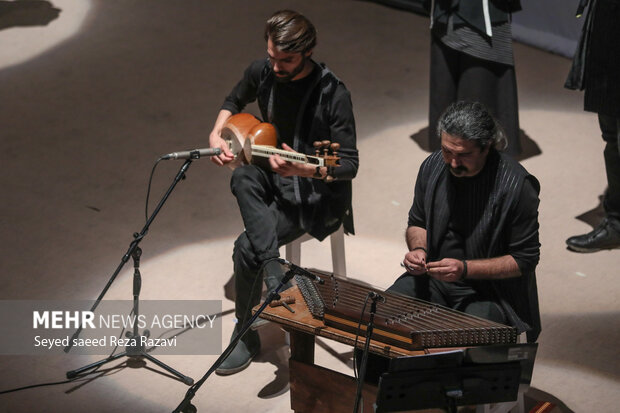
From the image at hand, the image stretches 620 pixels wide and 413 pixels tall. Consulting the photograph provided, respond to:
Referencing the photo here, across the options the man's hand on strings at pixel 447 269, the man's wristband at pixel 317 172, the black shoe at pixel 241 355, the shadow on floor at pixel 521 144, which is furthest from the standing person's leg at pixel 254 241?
the shadow on floor at pixel 521 144

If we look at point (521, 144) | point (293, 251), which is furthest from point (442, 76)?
point (293, 251)

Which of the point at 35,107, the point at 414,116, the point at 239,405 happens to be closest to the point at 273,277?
the point at 239,405

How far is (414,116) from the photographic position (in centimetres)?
674

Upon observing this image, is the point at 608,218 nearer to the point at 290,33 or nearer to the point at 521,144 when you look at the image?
the point at 521,144

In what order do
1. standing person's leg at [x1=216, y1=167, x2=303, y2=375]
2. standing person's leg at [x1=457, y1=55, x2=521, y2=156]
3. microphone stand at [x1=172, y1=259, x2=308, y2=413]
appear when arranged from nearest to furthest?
microphone stand at [x1=172, y1=259, x2=308, y2=413] < standing person's leg at [x1=216, y1=167, x2=303, y2=375] < standing person's leg at [x1=457, y1=55, x2=521, y2=156]

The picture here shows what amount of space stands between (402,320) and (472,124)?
0.79 metres

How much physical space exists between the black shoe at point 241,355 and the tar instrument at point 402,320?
91cm

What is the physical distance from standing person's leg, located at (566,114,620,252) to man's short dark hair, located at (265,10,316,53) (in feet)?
6.14

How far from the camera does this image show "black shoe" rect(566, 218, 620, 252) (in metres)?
5.20

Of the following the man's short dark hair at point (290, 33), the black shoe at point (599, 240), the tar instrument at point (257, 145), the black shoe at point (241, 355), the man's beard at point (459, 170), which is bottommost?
the black shoe at point (241, 355)

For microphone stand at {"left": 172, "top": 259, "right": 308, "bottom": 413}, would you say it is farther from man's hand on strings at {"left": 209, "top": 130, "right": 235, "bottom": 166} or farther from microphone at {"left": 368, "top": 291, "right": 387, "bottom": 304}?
man's hand on strings at {"left": 209, "top": 130, "right": 235, "bottom": 166}

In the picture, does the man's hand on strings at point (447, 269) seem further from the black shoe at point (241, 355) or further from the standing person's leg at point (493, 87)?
the standing person's leg at point (493, 87)

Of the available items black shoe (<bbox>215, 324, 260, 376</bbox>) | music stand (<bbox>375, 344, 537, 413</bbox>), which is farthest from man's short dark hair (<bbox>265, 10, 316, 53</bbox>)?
music stand (<bbox>375, 344, 537, 413</bbox>)

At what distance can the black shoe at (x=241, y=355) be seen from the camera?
4316 mm
